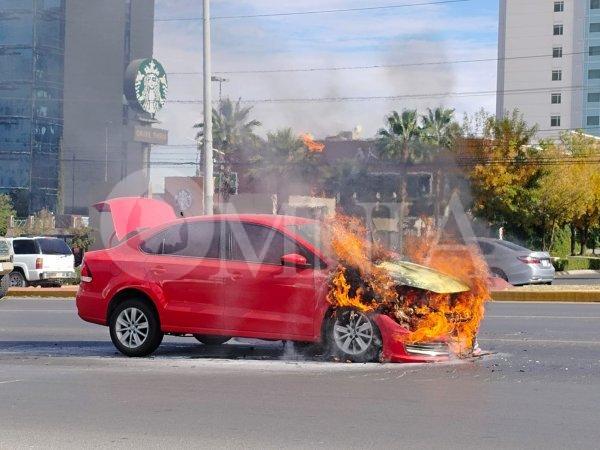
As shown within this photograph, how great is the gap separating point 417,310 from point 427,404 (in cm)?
224

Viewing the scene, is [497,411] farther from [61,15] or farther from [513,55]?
[513,55]

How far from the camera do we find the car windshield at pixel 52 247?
3038cm

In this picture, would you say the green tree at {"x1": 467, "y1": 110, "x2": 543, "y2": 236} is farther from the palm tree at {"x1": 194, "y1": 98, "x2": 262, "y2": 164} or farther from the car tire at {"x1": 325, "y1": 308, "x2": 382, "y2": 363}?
the car tire at {"x1": 325, "y1": 308, "x2": 382, "y2": 363}

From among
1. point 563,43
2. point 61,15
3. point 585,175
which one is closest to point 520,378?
point 585,175

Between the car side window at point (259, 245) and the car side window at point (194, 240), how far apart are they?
0.21 meters

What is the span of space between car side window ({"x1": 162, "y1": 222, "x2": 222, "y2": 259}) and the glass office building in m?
81.7

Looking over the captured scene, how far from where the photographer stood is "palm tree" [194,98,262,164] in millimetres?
27625

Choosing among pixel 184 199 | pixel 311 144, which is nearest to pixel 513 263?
pixel 311 144

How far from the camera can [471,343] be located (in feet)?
37.3

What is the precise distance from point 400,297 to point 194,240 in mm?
2536

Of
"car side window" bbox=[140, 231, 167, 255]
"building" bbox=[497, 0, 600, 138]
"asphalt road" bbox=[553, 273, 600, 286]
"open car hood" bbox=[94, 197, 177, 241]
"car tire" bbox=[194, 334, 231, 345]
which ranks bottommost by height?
"asphalt road" bbox=[553, 273, 600, 286]

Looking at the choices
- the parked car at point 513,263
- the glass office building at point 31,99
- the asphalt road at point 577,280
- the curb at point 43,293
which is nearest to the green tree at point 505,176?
the asphalt road at point 577,280

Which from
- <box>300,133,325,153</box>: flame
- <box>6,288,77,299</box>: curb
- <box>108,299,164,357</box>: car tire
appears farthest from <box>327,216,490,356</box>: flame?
<box>6,288,77,299</box>: curb

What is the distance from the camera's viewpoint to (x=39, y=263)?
1174 inches
